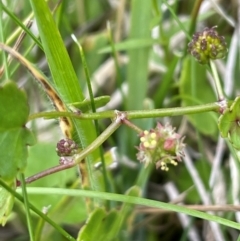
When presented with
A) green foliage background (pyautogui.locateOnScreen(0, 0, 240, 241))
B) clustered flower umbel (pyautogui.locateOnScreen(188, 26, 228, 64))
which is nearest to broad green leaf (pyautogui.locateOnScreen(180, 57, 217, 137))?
green foliage background (pyautogui.locateOnScreen(0, 0, 240, 241))

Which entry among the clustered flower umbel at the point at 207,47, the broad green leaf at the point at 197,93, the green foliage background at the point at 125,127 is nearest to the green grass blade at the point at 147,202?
the green foliage background at the point at 125,127

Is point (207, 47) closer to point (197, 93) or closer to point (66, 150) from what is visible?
point (66, 150)

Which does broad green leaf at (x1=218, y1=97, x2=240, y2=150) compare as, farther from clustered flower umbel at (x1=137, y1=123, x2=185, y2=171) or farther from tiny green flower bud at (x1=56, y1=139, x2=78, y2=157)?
tiny green flower bud at (x1=56, y1=139, x2=78, y2=157)

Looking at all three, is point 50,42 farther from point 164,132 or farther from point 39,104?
point 39,104

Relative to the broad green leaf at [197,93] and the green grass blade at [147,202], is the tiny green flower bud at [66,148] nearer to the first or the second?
the green grass blade at [147,202]

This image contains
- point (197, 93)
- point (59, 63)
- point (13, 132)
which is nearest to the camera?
point (13, 132)

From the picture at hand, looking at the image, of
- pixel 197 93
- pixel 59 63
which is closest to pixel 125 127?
pixel 197 93
